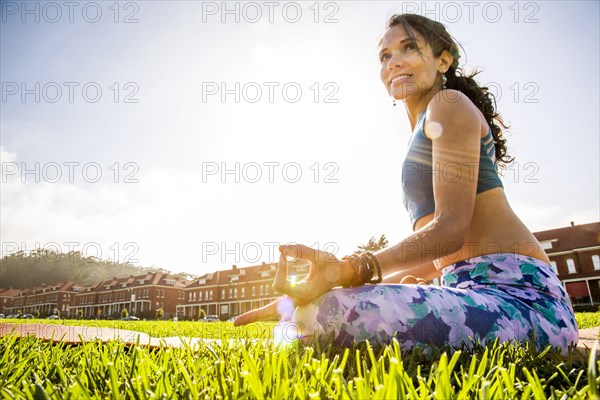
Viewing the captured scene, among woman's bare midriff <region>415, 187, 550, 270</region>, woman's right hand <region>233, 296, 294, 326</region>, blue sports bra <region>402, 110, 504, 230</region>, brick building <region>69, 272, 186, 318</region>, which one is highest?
blue sports bra <region>402, 110, 504, 230</region>

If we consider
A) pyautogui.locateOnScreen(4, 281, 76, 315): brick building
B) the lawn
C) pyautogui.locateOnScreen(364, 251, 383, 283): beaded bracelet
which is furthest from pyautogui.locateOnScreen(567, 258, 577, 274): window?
pyautogui.locateOnScreen(4, 281, 76, 315): brick building

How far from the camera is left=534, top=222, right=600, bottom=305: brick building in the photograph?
46.5 metres

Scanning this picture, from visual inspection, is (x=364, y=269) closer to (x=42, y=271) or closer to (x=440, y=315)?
(x=440, y=315)

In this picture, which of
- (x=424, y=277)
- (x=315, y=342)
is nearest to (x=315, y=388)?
(x=315, y=342)

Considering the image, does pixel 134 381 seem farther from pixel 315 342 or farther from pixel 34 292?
pixel 34 292

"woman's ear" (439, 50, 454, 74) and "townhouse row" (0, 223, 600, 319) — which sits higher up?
"woman's ear" (439, 50, 454, 74)

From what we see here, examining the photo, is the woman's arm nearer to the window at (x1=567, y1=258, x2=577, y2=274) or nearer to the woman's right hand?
the woman's right hand

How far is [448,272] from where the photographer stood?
98.2 inches

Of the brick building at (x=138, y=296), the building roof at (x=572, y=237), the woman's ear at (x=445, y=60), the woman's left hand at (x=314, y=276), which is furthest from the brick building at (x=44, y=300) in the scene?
the woman's ear at (x=445, y=60)

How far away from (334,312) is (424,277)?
67.6 inches

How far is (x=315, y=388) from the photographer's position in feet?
3.71

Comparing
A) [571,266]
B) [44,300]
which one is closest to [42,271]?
[44,300]

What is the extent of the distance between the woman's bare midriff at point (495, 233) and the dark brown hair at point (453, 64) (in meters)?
0.95

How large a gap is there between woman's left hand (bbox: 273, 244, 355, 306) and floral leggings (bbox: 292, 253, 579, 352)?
2.3 inches
